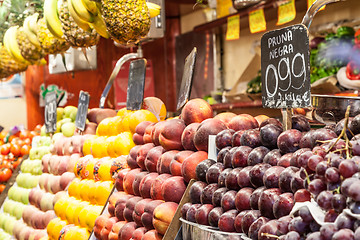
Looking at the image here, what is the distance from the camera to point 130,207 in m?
2.24

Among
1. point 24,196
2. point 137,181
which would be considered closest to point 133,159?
point 137,181

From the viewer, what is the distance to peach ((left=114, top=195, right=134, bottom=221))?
2.34m

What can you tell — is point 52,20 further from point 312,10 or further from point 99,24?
point 312,10

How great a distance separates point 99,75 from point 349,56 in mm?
4427

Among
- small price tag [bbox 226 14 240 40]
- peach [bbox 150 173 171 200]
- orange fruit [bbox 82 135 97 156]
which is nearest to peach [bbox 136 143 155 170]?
peach [bbox 150 173 171 200]

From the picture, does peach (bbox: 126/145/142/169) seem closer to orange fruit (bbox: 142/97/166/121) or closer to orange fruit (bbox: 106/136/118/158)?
orange fruit (bbox: 106/136/118/158)

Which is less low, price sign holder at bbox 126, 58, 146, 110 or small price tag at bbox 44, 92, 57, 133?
price sign holder at bbox 126, 58, 146, 110

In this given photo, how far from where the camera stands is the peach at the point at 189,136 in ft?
6.75

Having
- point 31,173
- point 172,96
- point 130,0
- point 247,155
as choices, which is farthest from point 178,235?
point 172,96

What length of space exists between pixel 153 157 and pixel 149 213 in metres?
0.28

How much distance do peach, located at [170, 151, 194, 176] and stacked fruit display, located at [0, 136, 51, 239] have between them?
6.79ft

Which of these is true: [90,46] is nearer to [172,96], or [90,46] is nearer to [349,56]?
[349,56]

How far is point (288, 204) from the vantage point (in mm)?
1298

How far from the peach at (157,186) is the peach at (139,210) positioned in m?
0.06
